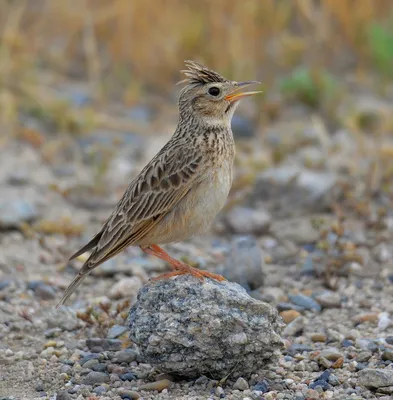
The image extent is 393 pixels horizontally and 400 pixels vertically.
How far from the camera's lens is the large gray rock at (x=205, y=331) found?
509cm

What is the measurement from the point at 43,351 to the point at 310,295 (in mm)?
2056

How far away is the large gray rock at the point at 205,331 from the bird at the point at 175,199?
9.0 inches

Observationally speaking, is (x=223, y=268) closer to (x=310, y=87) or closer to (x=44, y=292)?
(x=44, y=292)

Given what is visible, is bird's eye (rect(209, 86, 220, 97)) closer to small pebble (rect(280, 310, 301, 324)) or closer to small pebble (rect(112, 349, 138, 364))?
small pebble (rect(280, 310, 301, 324))

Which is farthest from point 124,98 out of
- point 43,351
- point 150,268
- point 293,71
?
point 43,351

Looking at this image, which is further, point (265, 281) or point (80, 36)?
point (80, 36)

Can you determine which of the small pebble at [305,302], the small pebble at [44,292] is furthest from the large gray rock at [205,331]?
the small pebble at [44,292]

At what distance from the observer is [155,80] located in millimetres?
11422

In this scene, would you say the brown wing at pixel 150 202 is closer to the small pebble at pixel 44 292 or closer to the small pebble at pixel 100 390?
the small pebble at pixel 100 390

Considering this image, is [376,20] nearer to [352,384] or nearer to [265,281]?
[265,281]

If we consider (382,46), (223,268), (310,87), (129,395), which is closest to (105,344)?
(129,395)

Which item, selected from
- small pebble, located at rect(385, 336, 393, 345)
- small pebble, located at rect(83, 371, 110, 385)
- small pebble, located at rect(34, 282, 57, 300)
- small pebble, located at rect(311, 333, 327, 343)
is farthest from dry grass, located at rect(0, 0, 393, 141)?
small pebble, located at rect(83, 371, 110, 385)

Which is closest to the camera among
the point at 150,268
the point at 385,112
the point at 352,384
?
the point at 352,384

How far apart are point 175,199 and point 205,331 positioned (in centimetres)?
100
